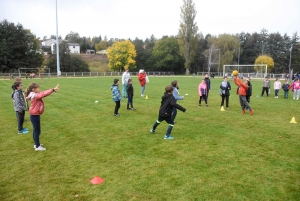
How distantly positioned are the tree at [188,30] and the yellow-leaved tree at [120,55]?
1504cm

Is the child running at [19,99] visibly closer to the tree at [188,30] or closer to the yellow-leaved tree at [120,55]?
the yellow-leaved tree at [120,55]

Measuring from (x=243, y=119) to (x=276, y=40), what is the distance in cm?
8270

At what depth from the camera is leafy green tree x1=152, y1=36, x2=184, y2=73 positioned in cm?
7500

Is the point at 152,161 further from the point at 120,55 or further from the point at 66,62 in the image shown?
the point at 120,55

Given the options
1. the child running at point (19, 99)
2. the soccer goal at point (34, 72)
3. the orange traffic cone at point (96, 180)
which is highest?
the soccer goal at point (34, 72)

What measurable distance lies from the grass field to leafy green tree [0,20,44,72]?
5181cm

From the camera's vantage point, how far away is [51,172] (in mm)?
5105

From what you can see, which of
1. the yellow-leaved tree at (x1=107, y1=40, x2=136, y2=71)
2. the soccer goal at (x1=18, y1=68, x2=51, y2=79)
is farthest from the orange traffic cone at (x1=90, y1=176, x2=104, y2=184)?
the yellow-leaved tree at (x1=107, y1=40, x2=136, y2=71)

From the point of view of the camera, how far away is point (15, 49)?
55438 mm

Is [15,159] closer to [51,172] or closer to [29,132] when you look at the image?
[51,172]

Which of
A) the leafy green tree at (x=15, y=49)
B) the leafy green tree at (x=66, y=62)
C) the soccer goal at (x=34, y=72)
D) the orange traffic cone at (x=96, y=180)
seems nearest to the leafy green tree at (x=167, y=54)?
the leafy green tree at (x=66, y=62)

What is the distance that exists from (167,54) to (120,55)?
1580 cm

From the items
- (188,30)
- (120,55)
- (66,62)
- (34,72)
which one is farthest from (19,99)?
(188,30)

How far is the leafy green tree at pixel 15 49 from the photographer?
53.1 m
